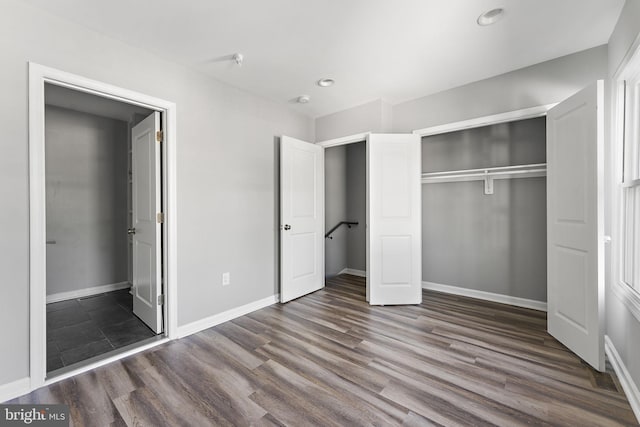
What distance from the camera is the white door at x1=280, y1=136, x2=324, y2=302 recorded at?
3512mm

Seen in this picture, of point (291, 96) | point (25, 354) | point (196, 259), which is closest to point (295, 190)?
point (291, 96)

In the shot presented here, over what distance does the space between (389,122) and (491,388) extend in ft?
9.84

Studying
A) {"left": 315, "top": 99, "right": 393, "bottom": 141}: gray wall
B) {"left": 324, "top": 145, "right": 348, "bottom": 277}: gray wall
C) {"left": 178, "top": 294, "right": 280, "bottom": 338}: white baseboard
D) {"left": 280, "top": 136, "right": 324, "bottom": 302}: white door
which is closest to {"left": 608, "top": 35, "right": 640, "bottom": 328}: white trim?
{"left": 315, "top": 99, "right": 393, "bottom": 141}: gray wall

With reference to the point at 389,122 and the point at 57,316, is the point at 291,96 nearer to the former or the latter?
the point at 389,122

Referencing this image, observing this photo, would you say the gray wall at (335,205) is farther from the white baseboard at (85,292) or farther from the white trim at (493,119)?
the white baseboard at (85,292)

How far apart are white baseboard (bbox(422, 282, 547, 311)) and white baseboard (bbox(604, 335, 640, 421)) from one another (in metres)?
0.96

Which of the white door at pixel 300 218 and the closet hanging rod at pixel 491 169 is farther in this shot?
the white door at pixel 300 218

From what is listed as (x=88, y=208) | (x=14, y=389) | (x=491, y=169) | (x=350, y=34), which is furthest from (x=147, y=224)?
(x=491, y=169)

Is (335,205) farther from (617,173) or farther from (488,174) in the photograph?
(617,173)

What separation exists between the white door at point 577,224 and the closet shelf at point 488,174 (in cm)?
65

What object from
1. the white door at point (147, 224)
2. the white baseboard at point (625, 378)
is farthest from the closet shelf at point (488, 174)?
the white door at point (147, 224)

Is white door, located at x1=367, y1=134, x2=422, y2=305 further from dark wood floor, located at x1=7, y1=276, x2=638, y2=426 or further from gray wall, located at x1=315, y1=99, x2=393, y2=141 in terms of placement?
dark wood floor, located at x1=7, y1=276, x2=638, y2=426

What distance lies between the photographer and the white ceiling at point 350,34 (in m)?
1.90

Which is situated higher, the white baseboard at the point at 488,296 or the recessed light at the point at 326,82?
the recessed light at the point at 326,82
